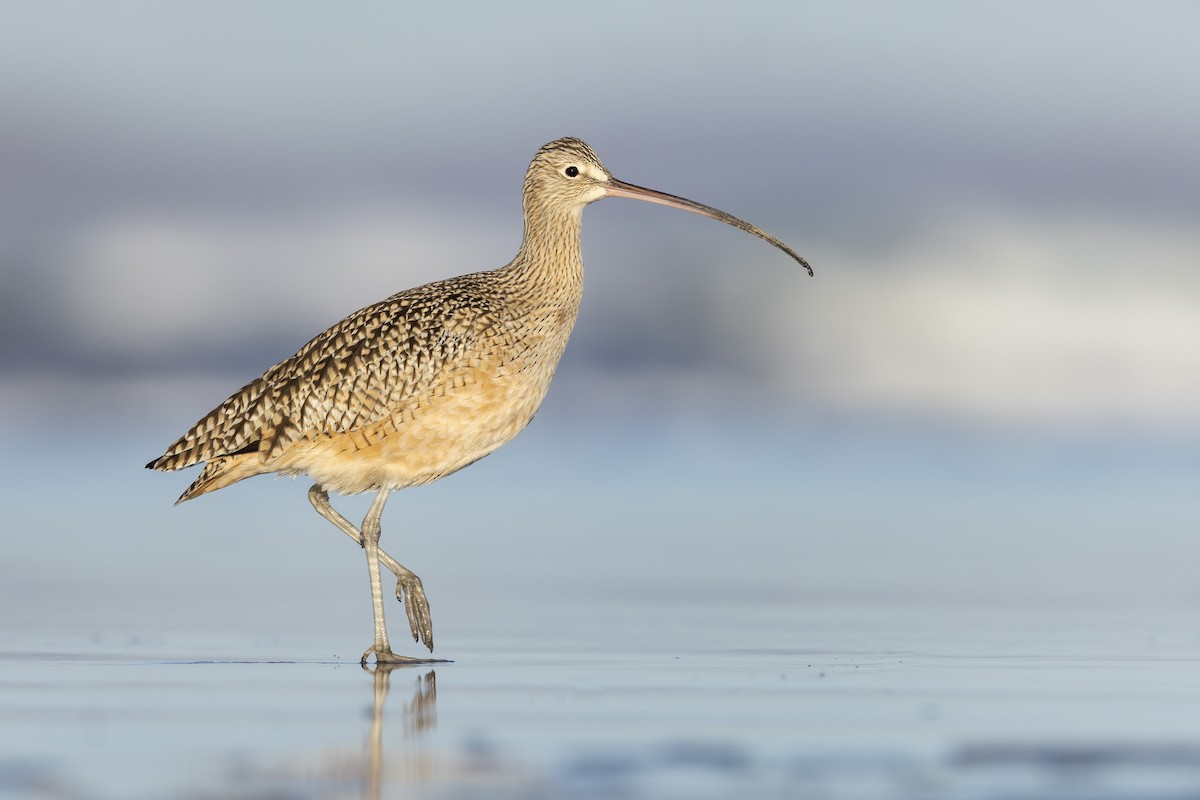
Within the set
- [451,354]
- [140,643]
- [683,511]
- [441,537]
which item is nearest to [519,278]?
[451,354]

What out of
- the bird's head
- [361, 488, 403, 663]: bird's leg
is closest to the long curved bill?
the bird's head

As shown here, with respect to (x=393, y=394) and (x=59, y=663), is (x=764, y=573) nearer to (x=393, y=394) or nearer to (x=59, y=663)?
(x=393, y=394)

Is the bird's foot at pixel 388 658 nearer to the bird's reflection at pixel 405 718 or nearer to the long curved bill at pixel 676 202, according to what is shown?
the bird's reflection at pixel 405 718

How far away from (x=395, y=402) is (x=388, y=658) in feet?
4.98

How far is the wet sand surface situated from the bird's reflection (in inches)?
0.7

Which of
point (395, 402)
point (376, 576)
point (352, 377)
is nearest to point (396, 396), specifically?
point (395, 402)

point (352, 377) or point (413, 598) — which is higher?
point (352, 377)

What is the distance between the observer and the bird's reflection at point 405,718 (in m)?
7.54

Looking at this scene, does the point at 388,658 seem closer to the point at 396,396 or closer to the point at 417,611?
the point at 417,611

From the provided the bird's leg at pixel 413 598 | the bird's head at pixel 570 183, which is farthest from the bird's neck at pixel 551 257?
the bird's leg at pixel 413 598

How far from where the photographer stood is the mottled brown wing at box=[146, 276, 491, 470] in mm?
12242

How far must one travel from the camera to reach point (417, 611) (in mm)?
12078

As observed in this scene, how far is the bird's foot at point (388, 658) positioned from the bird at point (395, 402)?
121 millimetres

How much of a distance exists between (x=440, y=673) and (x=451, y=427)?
1.77 meters
